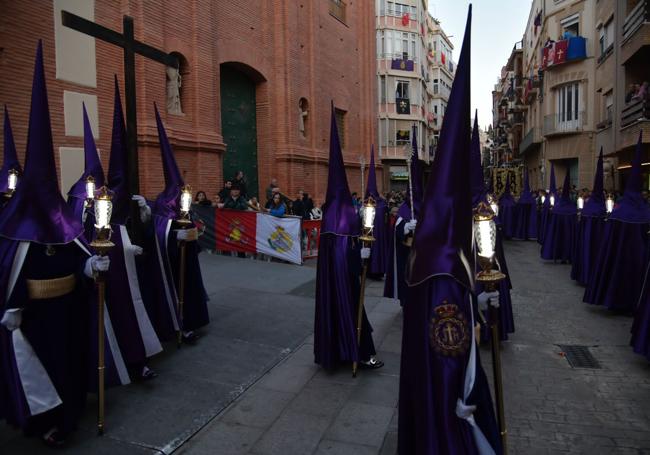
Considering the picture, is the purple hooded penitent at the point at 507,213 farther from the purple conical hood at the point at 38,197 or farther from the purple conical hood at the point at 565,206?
the purple conical hood at the point at 38,197

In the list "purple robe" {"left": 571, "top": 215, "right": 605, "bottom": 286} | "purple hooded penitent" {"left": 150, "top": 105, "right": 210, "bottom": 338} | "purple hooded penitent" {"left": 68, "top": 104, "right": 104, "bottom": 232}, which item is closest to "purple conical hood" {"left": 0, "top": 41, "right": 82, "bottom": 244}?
"purple hooded penitent" {"left": 68, "top": 104, "right": 104, "bottom": 232}

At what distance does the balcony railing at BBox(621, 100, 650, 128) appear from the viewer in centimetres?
1764

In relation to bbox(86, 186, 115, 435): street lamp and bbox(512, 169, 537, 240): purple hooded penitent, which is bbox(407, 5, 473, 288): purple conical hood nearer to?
bbox(86, 186, 115, 435): street lamp

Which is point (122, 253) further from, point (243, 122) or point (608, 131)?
point (608, 131)

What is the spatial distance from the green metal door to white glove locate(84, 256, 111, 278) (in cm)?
1252

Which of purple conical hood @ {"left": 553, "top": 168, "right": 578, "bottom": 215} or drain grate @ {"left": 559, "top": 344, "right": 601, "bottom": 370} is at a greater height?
purple conical hood @ {"left": 553, "top": 168, "right": 578, "bottom": 215}

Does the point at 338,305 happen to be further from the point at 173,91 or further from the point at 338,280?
the point at 173,91

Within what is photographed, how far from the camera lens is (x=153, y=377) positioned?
5621 mm

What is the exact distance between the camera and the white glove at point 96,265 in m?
4.26

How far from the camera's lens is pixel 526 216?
21.0m

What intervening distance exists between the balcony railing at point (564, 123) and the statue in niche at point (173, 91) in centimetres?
2297

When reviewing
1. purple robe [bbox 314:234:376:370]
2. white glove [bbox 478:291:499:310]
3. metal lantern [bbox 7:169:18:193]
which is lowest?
purple robe [bbox 314:234:376:370]

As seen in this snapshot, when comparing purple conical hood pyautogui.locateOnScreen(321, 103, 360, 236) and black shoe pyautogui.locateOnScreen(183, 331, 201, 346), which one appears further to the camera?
black shoe pyautogui.locateOnScreen(183, 331, 201, 346)

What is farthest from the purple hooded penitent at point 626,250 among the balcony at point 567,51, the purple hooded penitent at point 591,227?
the balcony at point 567,51
